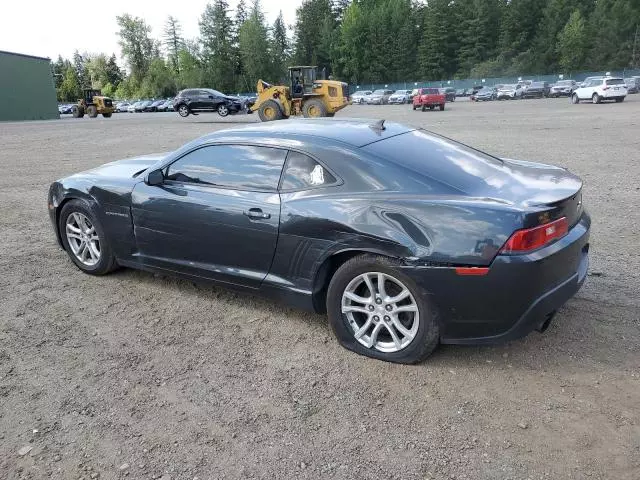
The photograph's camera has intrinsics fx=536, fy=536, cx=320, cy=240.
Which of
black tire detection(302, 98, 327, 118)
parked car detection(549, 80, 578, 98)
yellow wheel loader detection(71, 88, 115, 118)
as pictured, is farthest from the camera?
parked car detection(549, 80, 578, 98)

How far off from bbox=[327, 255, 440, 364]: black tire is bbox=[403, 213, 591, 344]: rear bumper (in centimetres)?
5

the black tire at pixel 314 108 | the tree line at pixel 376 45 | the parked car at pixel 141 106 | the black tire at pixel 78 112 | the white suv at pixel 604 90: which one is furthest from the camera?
the tree line at pixel 376 45

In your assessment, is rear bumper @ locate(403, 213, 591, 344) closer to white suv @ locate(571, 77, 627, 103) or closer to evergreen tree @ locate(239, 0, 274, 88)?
white suv @ locate(571, 77, 627, 103)

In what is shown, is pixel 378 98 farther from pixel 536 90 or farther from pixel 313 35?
pixel 313 35

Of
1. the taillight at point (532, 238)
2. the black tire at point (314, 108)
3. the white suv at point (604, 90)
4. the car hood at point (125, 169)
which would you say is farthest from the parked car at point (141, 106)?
the taillight at point (532, 238)

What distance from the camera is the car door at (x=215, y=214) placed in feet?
12.6

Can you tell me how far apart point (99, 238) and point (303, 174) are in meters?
2.21

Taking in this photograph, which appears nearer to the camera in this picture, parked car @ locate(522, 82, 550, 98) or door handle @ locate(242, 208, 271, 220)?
door handle @ locate(242, 208, 271, 220)

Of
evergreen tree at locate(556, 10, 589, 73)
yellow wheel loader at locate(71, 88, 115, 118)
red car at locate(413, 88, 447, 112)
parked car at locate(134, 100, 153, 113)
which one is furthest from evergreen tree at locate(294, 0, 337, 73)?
red car at locate(413, 88, 447, 112)

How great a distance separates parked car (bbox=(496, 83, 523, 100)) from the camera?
51.2 m

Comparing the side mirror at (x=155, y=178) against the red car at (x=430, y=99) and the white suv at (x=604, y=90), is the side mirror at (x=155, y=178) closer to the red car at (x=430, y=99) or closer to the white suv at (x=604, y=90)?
the red car at (x=430, y=99)

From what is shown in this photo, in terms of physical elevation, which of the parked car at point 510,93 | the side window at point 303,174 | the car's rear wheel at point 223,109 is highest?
the side window at point 303,174

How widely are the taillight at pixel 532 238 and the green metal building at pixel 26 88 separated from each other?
57.9m

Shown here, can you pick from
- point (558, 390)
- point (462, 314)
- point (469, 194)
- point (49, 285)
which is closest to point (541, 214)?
point (469, 194)
